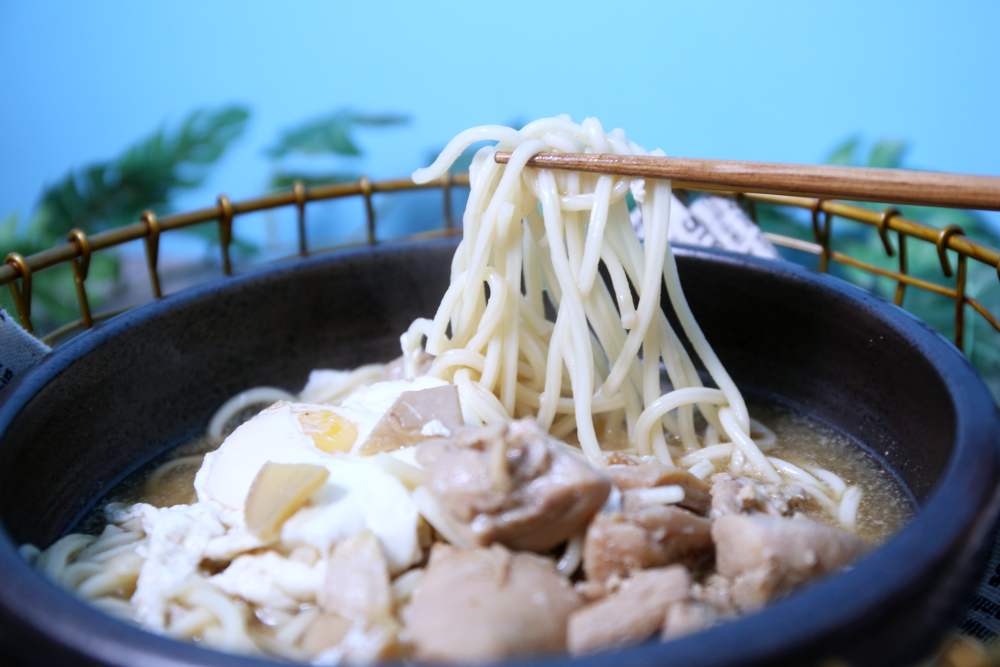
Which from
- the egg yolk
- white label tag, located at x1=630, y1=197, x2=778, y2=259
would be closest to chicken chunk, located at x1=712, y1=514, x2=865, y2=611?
the egg yolk

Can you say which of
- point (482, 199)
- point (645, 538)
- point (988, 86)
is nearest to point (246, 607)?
point (645, 538)

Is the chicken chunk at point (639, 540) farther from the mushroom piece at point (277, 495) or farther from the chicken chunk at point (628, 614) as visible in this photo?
the mushroom piece at point (277, 495)

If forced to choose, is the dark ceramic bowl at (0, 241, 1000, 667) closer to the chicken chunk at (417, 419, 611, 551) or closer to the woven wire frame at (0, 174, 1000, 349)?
the woven wire frame at (0, 174, 1000, 349)

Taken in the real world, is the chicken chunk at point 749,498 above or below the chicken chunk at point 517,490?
below

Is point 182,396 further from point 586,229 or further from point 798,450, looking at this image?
point 798,450

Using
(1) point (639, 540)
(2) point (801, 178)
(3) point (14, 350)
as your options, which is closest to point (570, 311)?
(2) point (801, 178)

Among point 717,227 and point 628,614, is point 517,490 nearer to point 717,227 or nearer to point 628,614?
point 628,614

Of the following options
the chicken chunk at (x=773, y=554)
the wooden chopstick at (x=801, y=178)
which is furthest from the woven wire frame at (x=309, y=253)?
the chicken chunk at (x=773, y=554)
